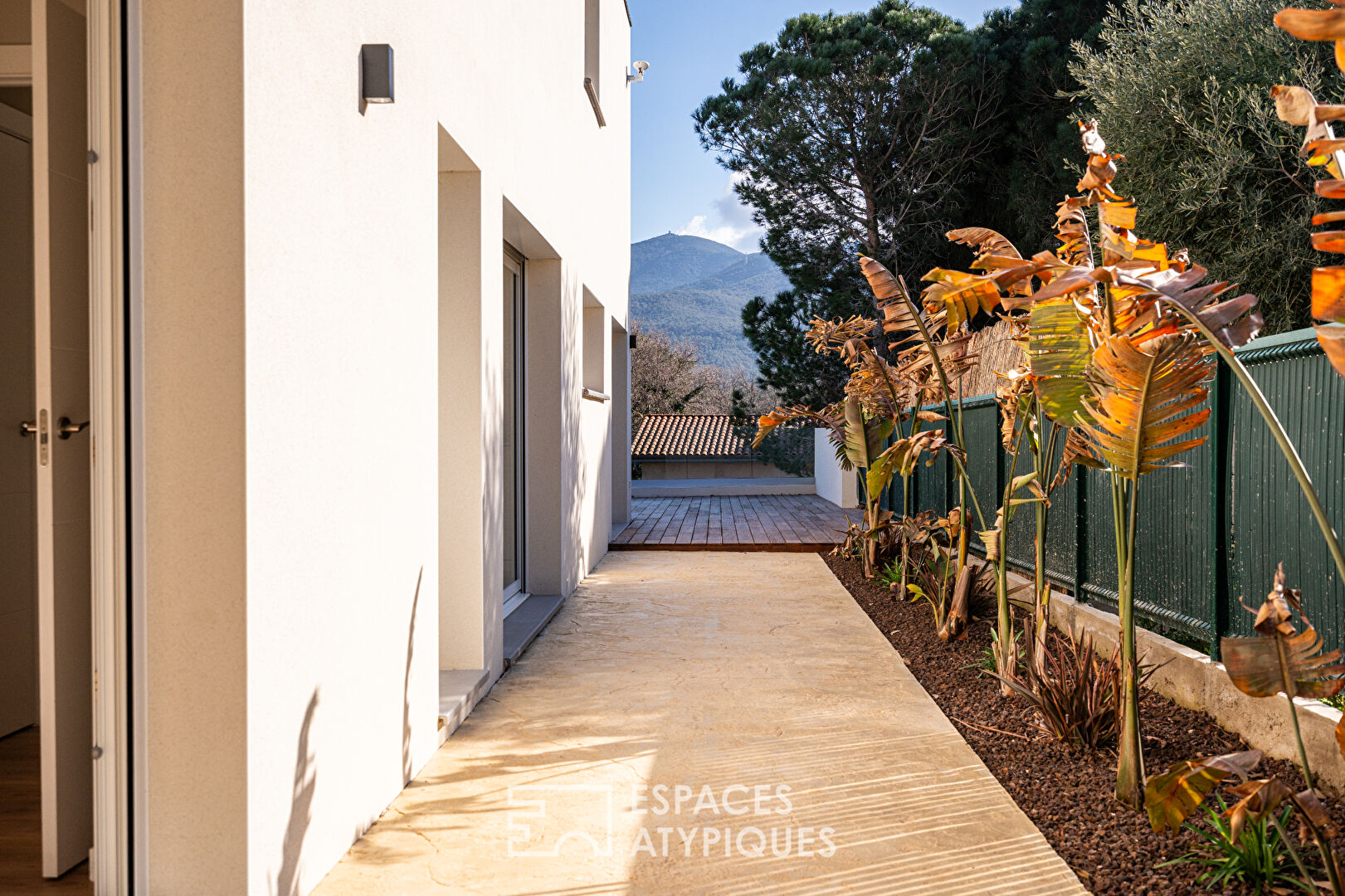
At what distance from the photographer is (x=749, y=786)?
3.49 metres

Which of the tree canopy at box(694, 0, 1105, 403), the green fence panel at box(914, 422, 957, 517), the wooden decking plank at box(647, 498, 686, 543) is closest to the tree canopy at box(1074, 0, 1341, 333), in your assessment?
the green fence panel at box(914, 422, 957, 517)

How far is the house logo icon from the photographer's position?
2984 millimetres

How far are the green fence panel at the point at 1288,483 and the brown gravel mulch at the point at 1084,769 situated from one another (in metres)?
0.50

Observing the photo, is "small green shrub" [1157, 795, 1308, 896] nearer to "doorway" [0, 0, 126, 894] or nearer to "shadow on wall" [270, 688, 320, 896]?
"shadow on wall" [270, 688, 320, 896]

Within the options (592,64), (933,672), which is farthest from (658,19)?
(933,672)

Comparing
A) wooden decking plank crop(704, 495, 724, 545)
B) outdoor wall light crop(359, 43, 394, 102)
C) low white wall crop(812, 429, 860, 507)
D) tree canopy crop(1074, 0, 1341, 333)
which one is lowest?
wooden decking plank crop(704, 495, 724, 545)

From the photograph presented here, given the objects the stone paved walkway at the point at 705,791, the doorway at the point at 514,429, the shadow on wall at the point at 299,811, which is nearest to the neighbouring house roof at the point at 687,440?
the doorway at the point at 514,429

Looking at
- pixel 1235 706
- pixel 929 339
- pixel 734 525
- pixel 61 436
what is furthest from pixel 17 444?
pixel 734 525

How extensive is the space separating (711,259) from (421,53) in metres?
108

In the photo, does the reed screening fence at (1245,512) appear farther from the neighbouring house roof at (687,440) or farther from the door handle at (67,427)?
the neighbouring house roof at (687,440)

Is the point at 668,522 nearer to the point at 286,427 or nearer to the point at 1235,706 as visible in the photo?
the point at 1235,706

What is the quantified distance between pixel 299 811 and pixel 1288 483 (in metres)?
3.62

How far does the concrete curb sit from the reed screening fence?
0.11m

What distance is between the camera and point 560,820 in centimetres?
321
